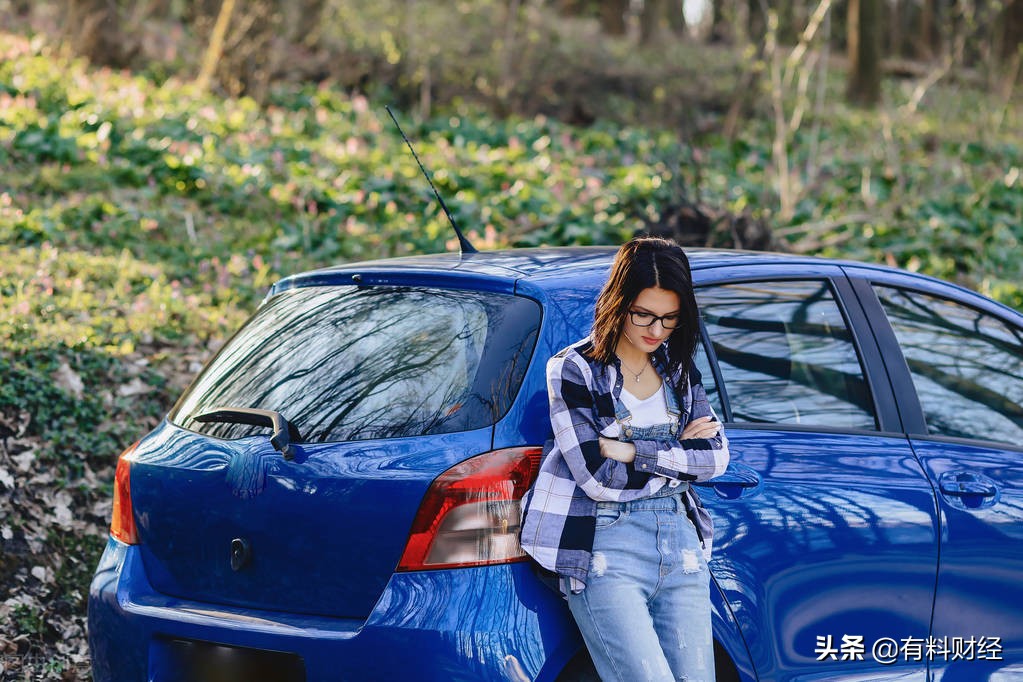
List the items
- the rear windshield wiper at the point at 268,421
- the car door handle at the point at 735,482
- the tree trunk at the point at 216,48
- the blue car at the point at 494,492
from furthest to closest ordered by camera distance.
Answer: the tree trunk at the point at 216,48, the car door handle at the point at 735,482, the rear windshield wiper at the point at 268,421, the blue car at the point at 494,492

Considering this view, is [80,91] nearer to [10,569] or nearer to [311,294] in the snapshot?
[10,569]

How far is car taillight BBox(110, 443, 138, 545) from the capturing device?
3624 mm

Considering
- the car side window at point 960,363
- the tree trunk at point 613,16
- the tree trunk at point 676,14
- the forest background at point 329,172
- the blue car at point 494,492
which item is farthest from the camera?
the tree trunk at point 676,14

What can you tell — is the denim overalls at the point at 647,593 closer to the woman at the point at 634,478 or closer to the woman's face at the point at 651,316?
the woman at the point at 634,478

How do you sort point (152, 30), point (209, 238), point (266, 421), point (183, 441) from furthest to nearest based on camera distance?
point (152, 30), point (209, 238), point (183, 441), point (266, 421)

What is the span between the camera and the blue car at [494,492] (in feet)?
9.84

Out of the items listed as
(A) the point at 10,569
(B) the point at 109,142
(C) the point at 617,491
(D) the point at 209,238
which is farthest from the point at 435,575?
(B) the point at 109,142

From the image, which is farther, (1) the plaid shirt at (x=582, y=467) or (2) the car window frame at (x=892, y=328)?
(2) the car window frame at (x=892, y=328)

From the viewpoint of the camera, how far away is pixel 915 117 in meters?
18.8

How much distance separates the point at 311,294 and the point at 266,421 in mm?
546

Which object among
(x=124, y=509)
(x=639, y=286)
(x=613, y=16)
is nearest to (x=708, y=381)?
(x=639, y=286)

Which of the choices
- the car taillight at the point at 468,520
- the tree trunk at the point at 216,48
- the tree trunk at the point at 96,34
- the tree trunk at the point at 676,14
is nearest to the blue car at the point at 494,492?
the car taillight at the point at 468,520

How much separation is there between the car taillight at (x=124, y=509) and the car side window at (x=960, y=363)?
7.95 ft

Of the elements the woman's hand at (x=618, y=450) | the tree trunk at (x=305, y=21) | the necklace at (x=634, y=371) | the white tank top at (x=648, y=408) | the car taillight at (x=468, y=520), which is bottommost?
the car taillight at (x=468, y=520)
